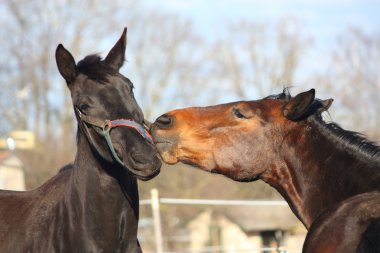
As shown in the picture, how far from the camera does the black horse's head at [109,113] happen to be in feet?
15.4

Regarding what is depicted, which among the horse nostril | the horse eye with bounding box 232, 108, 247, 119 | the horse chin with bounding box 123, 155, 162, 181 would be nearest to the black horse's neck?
the horse chin with bounding box 123, 155, 162, 181

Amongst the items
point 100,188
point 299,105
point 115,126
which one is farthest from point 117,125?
point 299,105

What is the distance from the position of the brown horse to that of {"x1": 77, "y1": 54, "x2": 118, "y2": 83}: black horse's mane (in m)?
0.81

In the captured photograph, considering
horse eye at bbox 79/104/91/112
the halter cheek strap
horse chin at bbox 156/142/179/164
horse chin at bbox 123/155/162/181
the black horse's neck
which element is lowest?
the black horse's neck

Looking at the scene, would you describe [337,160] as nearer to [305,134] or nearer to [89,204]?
[305,134]

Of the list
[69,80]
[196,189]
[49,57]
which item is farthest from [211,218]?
[69,80]

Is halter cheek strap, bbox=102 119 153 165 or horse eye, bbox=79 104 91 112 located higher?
horse eye, bbox=79 104 91 112

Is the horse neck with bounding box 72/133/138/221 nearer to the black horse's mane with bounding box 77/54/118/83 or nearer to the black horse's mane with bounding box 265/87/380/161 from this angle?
the black horse's mane with bounding box 77/54/118/83

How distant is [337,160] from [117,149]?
1552 mm

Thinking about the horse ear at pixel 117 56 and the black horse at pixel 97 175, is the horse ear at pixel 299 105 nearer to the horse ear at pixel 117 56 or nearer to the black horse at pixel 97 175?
the black horse at pixel 97 175

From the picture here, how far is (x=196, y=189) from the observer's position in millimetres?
20219

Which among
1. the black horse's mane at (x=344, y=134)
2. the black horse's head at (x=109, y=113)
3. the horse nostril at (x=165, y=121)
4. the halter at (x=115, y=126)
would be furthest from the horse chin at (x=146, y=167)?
the black horse's mane at (x=344, y=134)

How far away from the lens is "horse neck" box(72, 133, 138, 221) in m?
4.92

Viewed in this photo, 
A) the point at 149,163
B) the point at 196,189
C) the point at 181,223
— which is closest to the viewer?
the point at 149,163
